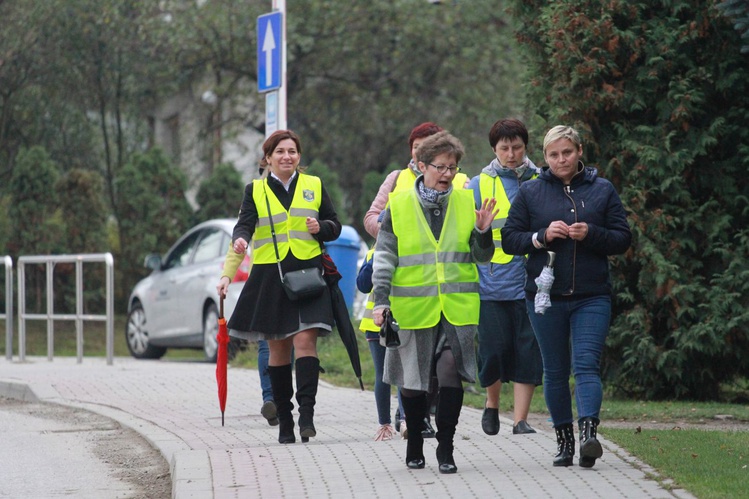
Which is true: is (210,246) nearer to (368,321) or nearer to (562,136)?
(368,321)

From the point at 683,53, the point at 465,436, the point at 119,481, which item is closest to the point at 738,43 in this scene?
the point at 683,53

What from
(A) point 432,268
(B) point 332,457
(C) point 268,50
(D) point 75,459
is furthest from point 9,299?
(A) point 432,268

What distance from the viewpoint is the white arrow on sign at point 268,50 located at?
12516 mm

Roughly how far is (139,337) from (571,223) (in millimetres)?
11093

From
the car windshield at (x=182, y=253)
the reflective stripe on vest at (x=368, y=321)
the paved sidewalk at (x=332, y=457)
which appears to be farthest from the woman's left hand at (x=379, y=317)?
the car windshield at (x=182, y=253)

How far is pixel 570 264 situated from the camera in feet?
22.2

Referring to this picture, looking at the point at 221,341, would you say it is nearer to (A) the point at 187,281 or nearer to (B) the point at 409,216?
(B) the point at 409,216

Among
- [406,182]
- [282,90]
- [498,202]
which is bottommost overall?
[498,202]

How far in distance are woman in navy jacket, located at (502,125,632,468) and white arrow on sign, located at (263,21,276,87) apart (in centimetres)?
594

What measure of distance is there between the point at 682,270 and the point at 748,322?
629 mm

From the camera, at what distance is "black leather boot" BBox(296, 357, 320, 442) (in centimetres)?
805

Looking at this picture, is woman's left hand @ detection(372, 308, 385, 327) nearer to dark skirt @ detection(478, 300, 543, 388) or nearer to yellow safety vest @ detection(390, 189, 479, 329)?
yellow safety vest @ detection(390, 189, 479, 329)

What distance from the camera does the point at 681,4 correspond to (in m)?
10.2

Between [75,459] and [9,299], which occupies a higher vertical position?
[9,299]
